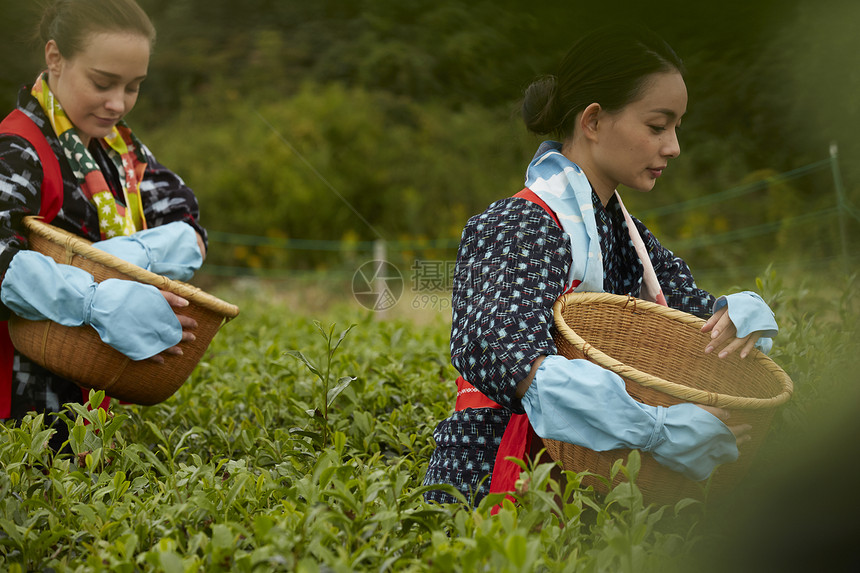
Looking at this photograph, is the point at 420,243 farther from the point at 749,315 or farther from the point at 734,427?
the point at 734,427

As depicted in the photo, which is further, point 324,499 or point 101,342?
point 101,342

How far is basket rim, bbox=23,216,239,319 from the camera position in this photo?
1926mm

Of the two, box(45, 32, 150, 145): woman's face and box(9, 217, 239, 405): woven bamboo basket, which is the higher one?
box(45, 32, 150, 145): woman's face

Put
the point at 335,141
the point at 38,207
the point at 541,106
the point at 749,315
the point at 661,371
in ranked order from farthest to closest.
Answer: the point at 335,141 → the point at 38,207 → the point at 661,371 → the point at 541,106 → the point at 749,315

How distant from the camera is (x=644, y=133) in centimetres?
170

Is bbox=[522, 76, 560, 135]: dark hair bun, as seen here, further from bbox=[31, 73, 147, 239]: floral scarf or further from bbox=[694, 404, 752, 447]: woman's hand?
bbox=[31, 73, 147, 239]: floral scarf

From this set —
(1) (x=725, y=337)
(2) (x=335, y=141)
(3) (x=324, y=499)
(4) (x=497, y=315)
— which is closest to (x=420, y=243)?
(2) (x=335, y=141)

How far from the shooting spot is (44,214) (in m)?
2.13

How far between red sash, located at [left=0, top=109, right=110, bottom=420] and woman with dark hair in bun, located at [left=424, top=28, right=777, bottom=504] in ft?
3.69

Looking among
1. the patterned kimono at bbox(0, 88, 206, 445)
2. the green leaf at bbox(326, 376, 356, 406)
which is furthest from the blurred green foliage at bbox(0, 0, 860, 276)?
the green leaf at bbox(326, 376, 356, 406)

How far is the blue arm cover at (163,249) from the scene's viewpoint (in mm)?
2129

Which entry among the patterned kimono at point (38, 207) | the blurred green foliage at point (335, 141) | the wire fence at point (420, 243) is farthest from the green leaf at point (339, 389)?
the blurred green foliage at point (335, 141)

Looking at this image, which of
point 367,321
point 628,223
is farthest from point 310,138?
point 628,223

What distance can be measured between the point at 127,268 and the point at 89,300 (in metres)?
0.11
